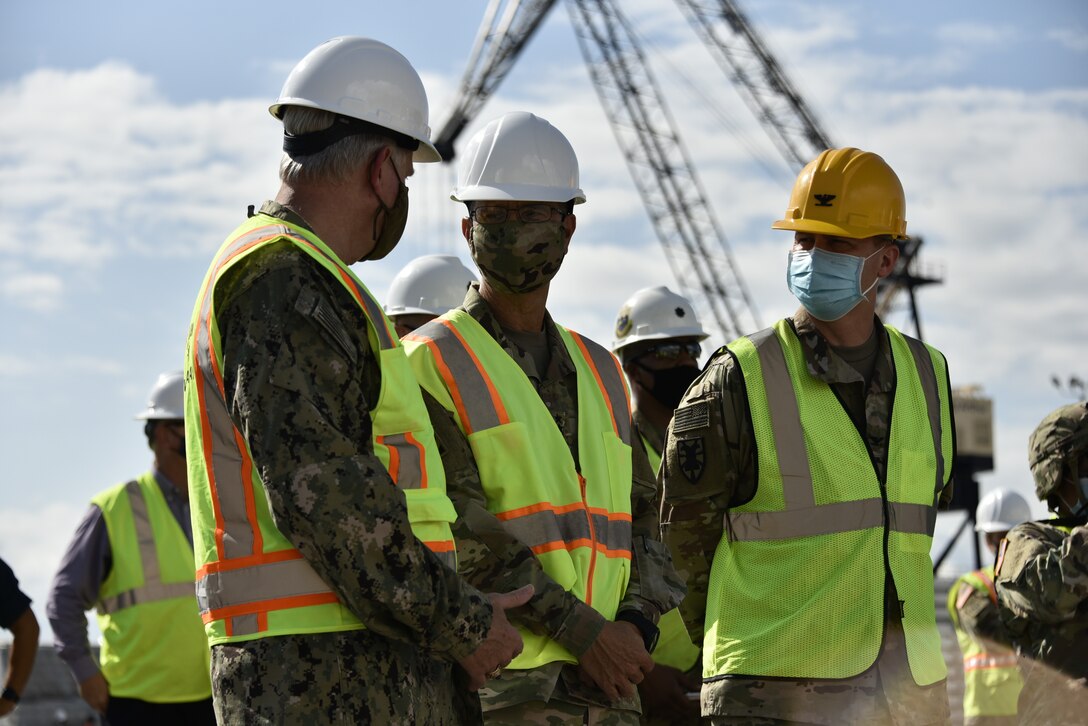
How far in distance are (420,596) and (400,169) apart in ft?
3.41

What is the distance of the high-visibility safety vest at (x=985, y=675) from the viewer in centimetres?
923

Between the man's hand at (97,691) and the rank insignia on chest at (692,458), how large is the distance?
4368 mm

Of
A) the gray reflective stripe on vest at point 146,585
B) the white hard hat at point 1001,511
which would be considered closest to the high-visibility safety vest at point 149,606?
the gray reflective stripe on vest at point 146,585

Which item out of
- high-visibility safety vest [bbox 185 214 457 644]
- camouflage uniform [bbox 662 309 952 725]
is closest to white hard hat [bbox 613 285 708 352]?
camouflage uniform [bbox 662 309 952 725]

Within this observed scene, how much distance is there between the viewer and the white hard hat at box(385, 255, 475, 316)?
7.45 meters

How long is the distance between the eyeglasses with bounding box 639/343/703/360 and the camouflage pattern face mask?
2.13m

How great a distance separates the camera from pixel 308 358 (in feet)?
10.2

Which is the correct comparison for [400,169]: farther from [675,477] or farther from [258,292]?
[675,477]

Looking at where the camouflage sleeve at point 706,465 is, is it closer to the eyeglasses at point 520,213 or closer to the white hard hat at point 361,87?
the eyeglasses at point 520,213

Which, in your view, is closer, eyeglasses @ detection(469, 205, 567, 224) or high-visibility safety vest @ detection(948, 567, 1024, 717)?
eyeglasses @ detection(469, 205, 567, 224)

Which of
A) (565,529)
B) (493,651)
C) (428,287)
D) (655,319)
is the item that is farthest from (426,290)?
(493,651)

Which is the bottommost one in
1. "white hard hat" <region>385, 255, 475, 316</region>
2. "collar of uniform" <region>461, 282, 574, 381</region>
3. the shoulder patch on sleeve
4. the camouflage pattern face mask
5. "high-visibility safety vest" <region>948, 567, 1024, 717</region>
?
"high-visibility safety vest" <region>948, 567, 1024, 717</region>

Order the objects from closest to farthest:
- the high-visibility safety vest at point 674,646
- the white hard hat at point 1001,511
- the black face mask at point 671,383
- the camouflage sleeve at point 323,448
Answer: the camouflage sleeve at point 323,448, the high-visibility safety vest at point 674,646, the black face mask at point 671,383, the white hard hat at point 1001,511

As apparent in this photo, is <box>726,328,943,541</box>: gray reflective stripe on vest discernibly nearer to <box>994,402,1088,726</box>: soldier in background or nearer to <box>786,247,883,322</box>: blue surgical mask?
<box>786,247,883,322</box>: blue surgical mask
